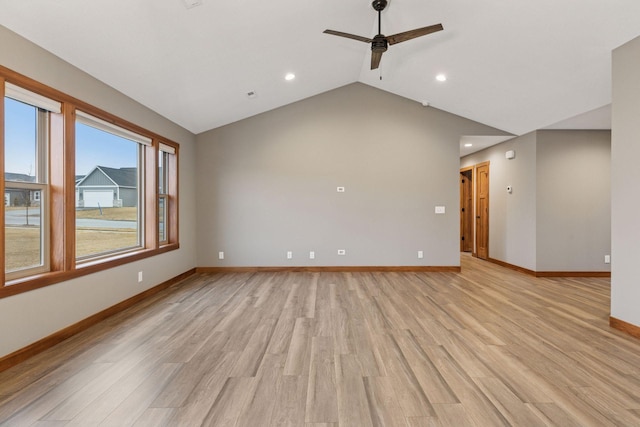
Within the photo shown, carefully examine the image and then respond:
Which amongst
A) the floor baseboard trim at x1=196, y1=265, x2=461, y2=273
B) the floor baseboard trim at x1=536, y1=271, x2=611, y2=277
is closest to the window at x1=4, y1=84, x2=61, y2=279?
the floor baseboard trim at x1=196, y1=265, x2=461, y2=273

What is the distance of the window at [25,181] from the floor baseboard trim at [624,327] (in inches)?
213

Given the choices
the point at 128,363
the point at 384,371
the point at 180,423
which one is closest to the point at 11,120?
the point at 128,363

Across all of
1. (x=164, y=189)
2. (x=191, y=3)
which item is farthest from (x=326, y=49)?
(x=164, y=189)

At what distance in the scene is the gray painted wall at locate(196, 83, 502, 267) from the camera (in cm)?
584

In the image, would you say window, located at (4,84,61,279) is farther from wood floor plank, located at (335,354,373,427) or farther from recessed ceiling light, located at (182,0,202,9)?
wood floor plank, located at (335,354,373,427)

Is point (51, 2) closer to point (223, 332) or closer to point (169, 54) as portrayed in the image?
point (169, 54)

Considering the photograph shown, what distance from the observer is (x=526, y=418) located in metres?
1.76

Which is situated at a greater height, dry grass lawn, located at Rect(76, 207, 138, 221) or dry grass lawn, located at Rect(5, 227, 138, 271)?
dry grass lawn, located at Rect(76, 207, 138, 221)

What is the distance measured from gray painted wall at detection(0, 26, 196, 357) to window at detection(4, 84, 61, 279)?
216 millimetres

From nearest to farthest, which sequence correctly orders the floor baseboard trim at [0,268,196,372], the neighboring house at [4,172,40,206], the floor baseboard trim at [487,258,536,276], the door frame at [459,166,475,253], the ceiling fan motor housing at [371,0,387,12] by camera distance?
the floor baseboard trim at [0,268,196,372]
the neighboring house at [4,172,40,206]
the ceiling fan motor housing at [371,0,387,12]
the floor baseboard trim at [487,258,536,276]
the door frame at [459,166,475,253]

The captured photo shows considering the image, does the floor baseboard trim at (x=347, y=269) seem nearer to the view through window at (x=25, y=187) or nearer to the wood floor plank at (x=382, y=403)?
the view through window at (x=25, y=187)

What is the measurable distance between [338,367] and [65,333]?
8.23ft

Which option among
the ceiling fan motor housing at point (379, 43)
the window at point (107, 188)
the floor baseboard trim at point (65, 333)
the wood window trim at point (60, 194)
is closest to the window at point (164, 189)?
the window at point (107, 188)

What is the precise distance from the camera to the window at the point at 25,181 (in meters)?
2.49
